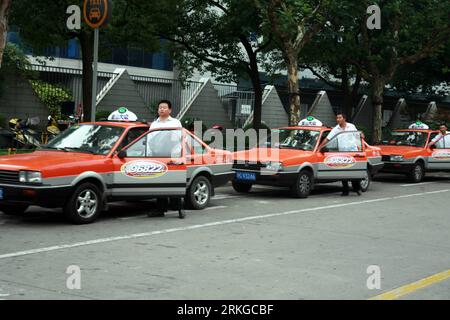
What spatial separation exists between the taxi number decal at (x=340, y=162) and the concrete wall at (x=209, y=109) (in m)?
14.0

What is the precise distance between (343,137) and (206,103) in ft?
48.3

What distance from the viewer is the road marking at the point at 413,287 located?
20.4ft

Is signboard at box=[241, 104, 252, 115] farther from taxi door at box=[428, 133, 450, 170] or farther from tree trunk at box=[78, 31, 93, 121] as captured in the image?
taxi door at box=[428, 133, 450, 170]

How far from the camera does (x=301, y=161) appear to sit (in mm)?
14070

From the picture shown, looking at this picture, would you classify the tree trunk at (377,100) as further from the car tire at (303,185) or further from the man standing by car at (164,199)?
the man standing by car at (164,199)

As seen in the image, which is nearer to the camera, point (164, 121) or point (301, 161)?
point (164, 121)

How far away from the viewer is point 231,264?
749cm

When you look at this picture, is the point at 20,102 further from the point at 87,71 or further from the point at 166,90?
the point at 166,90

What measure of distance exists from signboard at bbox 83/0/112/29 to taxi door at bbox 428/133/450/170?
35.1 feet

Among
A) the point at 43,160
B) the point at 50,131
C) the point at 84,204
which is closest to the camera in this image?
the point at 43,160

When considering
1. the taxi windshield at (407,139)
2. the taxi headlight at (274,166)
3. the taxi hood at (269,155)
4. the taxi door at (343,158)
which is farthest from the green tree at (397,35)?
the taxi headlight at (274,166)

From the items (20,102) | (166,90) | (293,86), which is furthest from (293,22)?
(166,90)

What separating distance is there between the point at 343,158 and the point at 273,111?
56.6 feet

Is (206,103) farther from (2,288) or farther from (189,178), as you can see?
(2,288)
